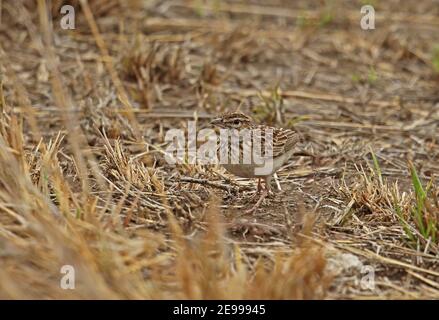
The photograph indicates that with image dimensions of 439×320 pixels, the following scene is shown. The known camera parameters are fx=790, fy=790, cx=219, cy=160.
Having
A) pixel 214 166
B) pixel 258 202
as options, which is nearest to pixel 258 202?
pixel 258 202

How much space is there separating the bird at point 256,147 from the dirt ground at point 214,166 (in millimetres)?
244

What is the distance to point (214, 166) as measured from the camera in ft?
19.9

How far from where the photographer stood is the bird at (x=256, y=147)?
17.1 ft

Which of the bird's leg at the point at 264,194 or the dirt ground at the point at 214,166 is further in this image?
the bird's leg at the point at 264,194

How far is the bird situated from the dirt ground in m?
0.24

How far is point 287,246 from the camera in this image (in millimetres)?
4723

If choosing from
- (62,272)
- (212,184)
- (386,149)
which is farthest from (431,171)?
(62,272)

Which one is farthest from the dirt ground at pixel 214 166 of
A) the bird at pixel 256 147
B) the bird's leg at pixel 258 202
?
the bird at pixel 256 147

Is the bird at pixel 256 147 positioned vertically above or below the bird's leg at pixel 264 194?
above

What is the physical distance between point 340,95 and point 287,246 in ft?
12.7

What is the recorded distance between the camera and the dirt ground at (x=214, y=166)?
4090mm

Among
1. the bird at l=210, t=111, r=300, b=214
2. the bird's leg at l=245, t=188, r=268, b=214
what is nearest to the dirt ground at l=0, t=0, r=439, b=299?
the bird's leg at l=245, t=188, r=268, b=214

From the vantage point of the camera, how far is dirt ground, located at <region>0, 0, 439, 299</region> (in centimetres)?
409

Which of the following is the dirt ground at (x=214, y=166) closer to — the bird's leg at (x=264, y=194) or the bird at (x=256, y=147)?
the bird's leg at (x=264, y=194)
